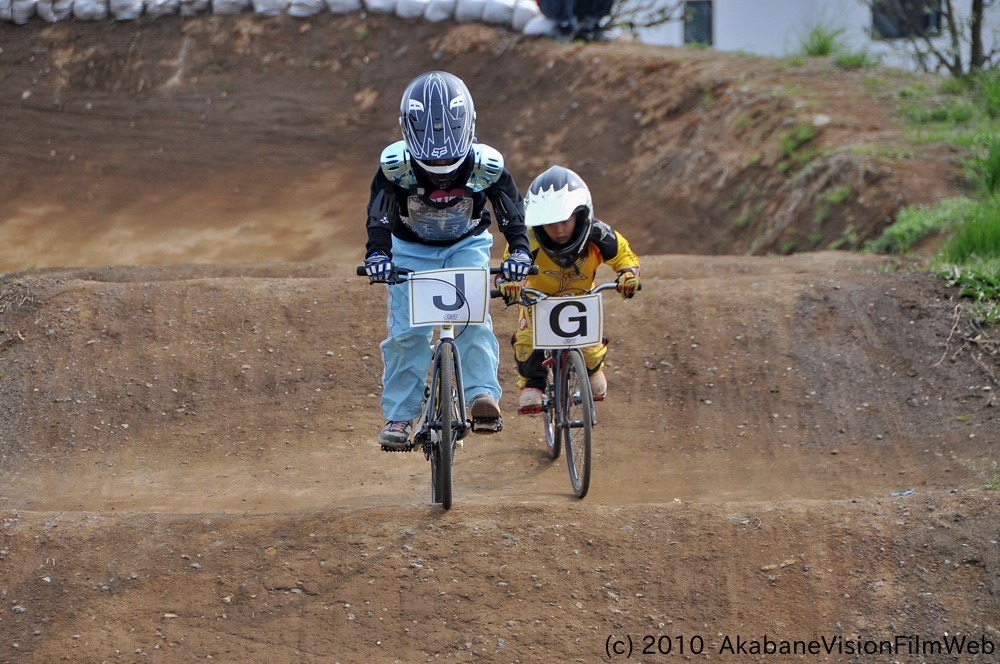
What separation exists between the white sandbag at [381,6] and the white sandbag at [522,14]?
8.10 ft

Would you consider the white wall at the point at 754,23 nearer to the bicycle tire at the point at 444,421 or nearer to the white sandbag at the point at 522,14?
the white sandbag at the point at 522,14

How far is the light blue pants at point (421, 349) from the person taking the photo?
5355 millimetres

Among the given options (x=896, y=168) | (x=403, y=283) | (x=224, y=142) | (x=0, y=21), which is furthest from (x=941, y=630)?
(x=0, y=21)

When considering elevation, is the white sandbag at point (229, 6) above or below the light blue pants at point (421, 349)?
above

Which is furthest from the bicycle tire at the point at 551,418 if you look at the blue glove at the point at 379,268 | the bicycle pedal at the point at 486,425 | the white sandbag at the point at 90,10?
the white sandbag at the point at 90,10

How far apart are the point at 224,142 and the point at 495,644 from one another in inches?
566

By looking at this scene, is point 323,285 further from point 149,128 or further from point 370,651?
point 149,128

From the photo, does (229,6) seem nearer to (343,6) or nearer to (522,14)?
(343,6)

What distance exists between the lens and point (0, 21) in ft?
64.2

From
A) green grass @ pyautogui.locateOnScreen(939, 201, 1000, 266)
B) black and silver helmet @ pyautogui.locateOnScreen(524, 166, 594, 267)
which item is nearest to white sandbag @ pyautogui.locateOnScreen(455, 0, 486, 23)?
green grass @ pyautogui.locateOnScreen(939, 201, 1000, 266)

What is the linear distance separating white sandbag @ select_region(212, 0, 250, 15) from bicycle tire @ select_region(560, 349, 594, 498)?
51.5 ft

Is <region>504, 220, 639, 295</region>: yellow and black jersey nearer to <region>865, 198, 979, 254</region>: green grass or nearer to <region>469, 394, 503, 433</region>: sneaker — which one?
<region>469, 394, 503, 433</region>: sneaker

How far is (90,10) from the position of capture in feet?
64.1

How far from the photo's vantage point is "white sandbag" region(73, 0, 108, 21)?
19.5 meters
